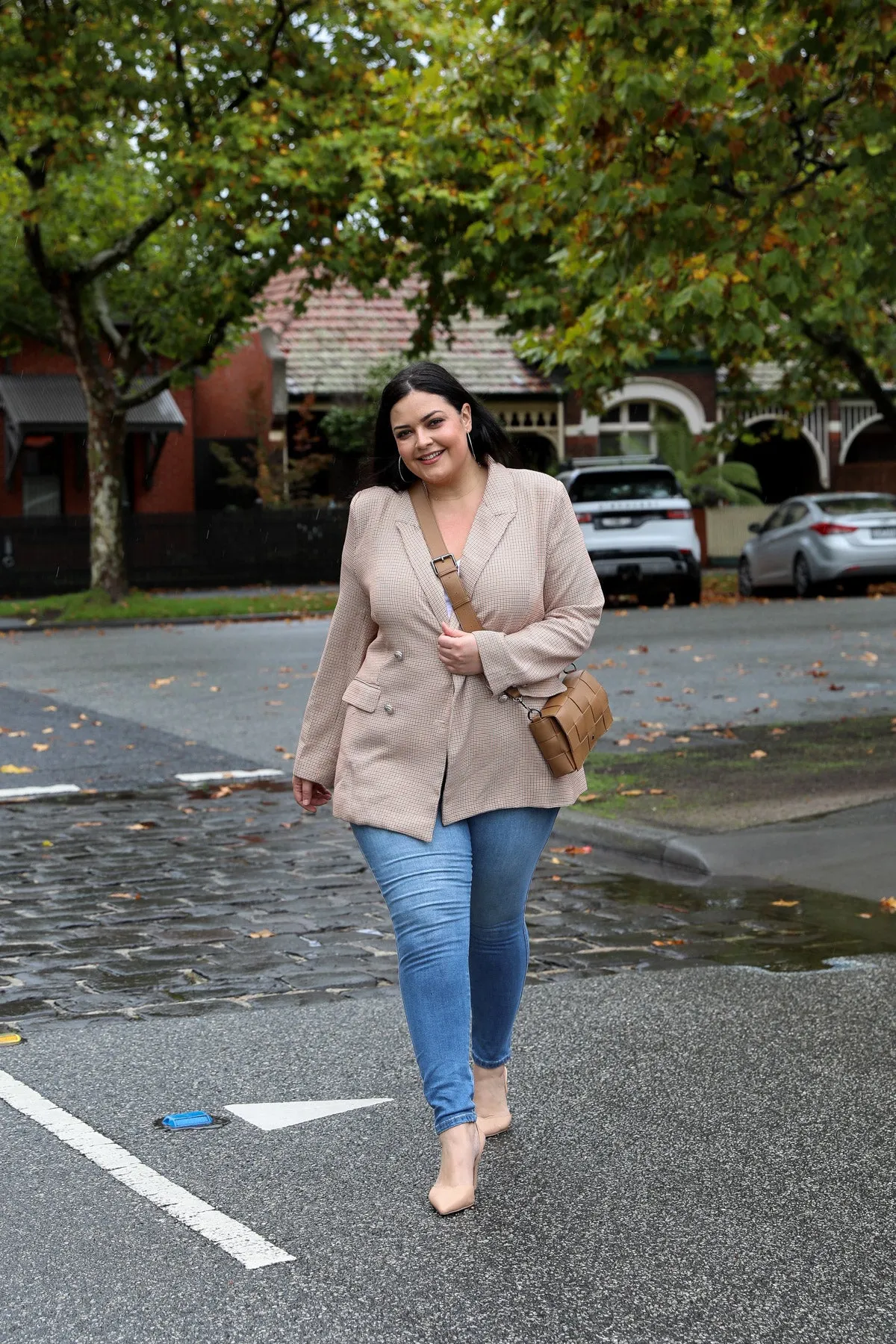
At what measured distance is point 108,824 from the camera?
32.6 feet

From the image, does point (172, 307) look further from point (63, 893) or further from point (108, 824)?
point (63, 893)

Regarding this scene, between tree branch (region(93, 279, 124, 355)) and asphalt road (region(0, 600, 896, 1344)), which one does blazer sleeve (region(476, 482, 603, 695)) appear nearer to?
asphalt road (region(0, 600, 896, 1344))

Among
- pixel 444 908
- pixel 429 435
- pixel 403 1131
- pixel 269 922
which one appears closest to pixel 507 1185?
pixel 403 1131

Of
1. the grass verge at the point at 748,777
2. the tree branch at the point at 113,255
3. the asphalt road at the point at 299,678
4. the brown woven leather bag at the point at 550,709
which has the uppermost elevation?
the tree branch at the point at 113,255

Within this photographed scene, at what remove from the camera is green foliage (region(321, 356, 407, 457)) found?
3741 centimetres

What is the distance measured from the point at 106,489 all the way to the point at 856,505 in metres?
10.9

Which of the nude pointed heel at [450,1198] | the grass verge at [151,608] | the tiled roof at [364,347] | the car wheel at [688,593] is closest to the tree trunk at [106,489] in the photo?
the grass verge at [151,608]

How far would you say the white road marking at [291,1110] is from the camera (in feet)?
15.9

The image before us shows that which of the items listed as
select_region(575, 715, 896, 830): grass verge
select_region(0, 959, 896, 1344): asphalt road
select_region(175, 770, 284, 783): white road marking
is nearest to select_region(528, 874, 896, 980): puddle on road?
select_region(0, 959, 896, 1344): asphalt road

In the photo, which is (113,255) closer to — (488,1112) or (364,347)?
(364,347)

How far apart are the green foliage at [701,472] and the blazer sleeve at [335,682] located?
3342 cm

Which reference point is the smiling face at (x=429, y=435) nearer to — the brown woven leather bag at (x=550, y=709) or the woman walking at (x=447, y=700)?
the woman walking at (x=447, y=700)

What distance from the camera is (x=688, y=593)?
26734mm

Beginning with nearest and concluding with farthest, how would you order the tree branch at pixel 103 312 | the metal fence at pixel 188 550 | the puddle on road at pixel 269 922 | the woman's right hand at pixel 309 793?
the woman's right hand at pixel 309 793, the puddle on road at pixel 269 922, the tree branch at pixel 103 312, the metal fence at pixel 188 550
